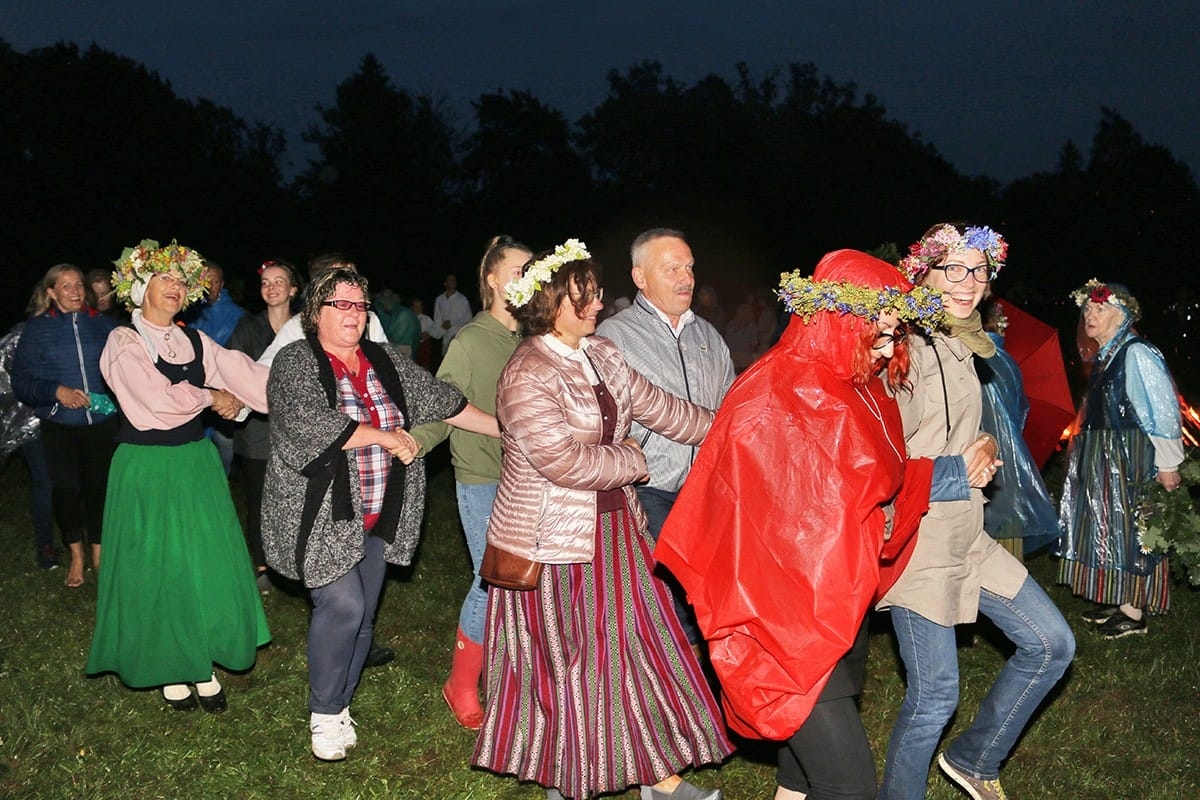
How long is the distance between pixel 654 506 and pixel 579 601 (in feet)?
3.43

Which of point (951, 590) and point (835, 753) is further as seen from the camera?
point (951, 590)

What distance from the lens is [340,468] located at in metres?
4.79

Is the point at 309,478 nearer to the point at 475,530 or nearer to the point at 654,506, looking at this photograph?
the point at 475,530

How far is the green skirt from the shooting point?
5621 mm

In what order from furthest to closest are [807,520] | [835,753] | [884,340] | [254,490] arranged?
[254,490] < [884,340] < [835,753] < [807,520]

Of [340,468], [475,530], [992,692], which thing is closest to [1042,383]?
[992,692]

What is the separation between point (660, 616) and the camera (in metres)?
4.53

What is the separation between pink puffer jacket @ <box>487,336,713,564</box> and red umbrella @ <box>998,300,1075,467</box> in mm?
3633

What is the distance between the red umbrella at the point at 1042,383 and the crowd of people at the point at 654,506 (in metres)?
0.22

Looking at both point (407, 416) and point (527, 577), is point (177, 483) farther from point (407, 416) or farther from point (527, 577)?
point (527, 577)

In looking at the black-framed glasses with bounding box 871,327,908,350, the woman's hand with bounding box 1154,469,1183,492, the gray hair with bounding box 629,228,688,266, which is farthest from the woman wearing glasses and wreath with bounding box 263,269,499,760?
the woman's hand with bounding box 1154,469,1183,492

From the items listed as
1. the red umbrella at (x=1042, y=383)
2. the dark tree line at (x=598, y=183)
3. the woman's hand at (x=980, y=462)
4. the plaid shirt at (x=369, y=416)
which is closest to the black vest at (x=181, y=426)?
the plaid shirt at (x=369, y=416)

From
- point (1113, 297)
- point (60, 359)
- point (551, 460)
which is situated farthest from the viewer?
point (60, 359)

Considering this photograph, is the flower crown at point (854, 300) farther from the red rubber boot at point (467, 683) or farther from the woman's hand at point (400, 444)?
the red rubber boot at point (467, 683)
